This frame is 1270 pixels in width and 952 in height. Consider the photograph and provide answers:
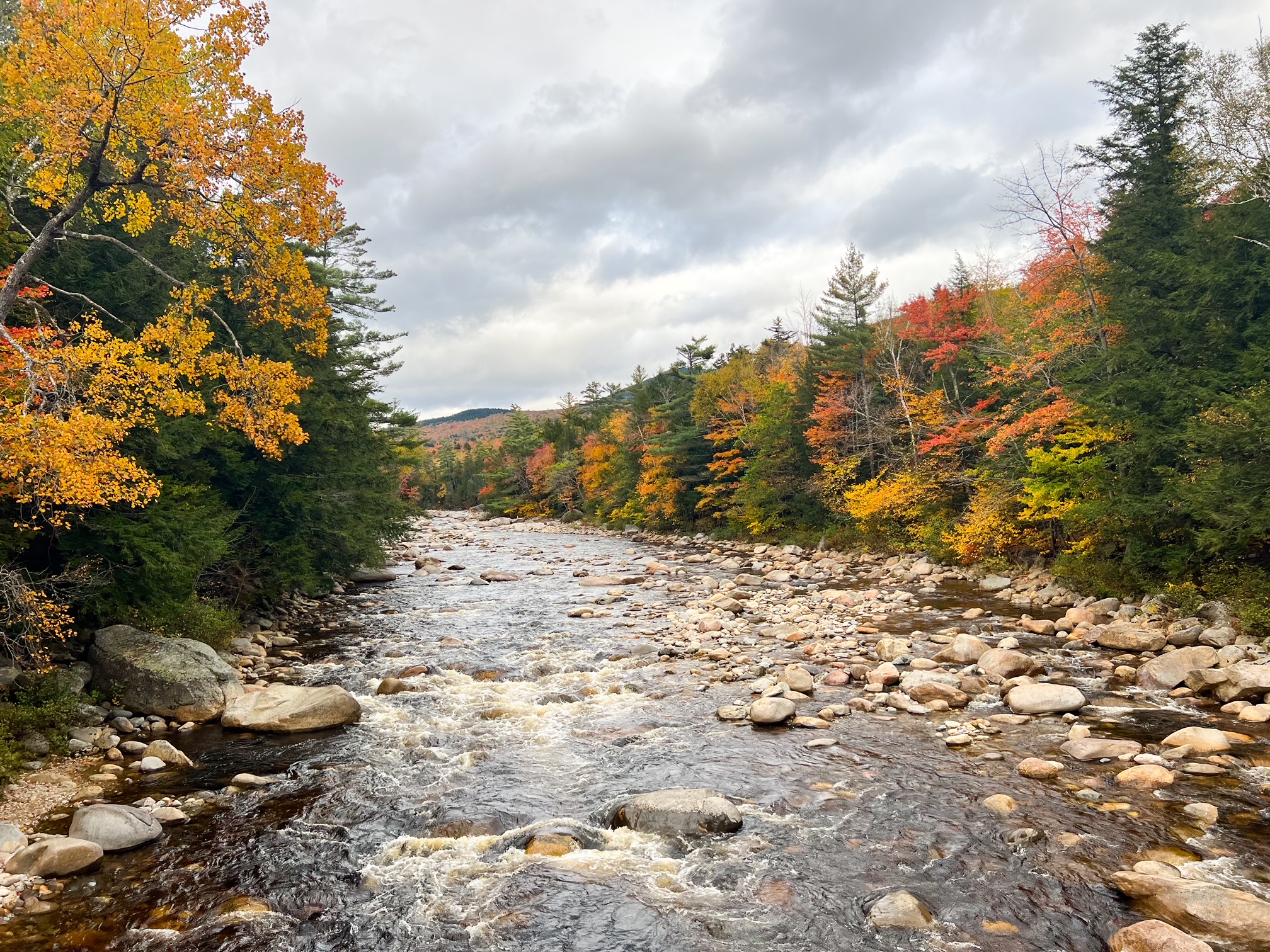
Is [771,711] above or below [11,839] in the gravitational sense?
below

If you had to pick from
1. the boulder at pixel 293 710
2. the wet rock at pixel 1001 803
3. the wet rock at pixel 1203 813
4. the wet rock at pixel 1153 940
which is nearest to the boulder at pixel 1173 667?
the wet rock at pixel 1203 813

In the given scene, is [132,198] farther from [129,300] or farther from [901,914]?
[901,914]

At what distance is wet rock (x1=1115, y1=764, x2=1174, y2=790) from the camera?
697 centimetres

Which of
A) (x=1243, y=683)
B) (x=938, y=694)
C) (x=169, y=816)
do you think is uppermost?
(x=169, y=816)

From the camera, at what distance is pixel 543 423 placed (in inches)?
3248

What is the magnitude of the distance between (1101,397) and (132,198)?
19084 mm

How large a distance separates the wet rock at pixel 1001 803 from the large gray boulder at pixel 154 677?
35.0 ft

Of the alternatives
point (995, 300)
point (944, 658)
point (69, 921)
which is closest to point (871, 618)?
point (944, 658)

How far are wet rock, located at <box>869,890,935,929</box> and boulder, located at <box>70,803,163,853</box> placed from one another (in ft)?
22.5

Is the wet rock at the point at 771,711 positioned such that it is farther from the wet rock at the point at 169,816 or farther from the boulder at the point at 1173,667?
the wet rock at the point at 169,816

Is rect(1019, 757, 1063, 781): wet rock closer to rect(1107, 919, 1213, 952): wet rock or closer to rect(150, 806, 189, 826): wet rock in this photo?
rect(1107, 919, 1213, 952): wet rock

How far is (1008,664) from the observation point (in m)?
11.0

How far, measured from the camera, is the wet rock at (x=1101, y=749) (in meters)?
7.70

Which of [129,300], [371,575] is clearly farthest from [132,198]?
[371,575]
